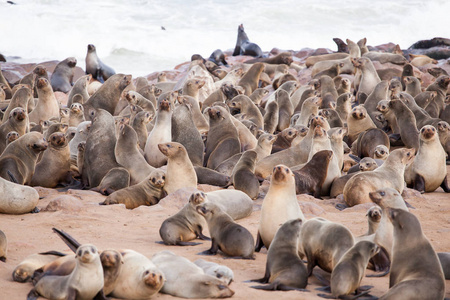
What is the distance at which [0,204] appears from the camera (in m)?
6.32

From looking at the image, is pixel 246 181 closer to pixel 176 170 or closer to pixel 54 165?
pixel 176 170

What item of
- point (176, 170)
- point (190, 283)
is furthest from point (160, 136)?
point (190, 283)

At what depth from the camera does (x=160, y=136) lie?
9.35 meters

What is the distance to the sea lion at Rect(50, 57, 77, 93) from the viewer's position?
1595cm

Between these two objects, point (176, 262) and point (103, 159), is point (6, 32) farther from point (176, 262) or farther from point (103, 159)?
point (176, 262)

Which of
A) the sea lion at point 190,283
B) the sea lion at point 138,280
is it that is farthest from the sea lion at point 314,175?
the sea lion at point 138,280

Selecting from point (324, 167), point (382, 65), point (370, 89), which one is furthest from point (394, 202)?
point (382, 65)

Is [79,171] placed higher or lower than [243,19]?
lower

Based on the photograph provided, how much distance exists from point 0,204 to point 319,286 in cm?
356

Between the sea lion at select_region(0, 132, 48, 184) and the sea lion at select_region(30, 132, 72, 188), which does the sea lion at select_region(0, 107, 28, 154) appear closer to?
the sea lion at select_region(30, 132, 72, 188)

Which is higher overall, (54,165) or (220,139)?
(220,139)

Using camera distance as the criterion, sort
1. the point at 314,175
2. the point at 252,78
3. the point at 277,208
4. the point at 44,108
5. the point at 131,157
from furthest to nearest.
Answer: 1. the point at 252,78
2. the point at 44,108
3. the point at 131,157
4. the point at 314,175
5. the point at 277,208

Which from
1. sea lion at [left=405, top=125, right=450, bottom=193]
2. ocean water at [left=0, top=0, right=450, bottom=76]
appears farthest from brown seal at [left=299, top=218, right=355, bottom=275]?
ocean water at [left=0, top=0, right=450, bottom=76]

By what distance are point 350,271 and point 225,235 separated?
1.39 metres
